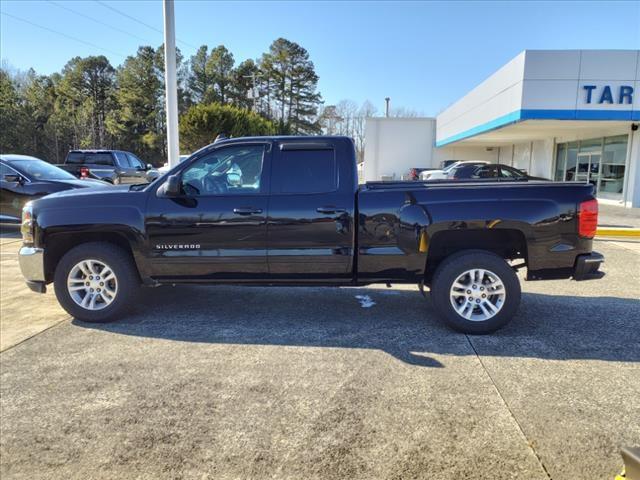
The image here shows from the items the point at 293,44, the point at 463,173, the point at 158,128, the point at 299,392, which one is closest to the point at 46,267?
the point at 299,392

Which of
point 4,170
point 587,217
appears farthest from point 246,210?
point 4,170

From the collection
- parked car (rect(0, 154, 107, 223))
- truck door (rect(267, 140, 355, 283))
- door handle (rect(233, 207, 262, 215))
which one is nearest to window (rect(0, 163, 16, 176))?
parked car (rect(0, 154, 107, 223))

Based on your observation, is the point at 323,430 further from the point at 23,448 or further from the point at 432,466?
the point at 23,448

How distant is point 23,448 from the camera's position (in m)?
3.04

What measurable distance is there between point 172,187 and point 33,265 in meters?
1.79

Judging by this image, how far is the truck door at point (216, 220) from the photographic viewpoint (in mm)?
4961

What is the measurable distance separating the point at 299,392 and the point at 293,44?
65.9 metres

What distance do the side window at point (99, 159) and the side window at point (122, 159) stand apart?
0.30 m

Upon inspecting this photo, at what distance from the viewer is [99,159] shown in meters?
18.5

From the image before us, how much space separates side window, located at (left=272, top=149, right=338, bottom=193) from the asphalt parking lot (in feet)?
4.75

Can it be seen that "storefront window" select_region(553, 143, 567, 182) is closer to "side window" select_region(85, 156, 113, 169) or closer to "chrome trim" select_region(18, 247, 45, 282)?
"side window" select_region(85, 156, 113, 169)

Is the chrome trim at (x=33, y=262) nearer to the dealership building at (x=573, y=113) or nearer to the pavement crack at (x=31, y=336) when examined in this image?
the pavement crack at (x=31, y=336)

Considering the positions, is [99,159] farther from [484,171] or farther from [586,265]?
[586,265]

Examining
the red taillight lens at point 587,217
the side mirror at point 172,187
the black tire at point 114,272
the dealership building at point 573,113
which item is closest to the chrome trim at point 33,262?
the black tire at point 114,272
